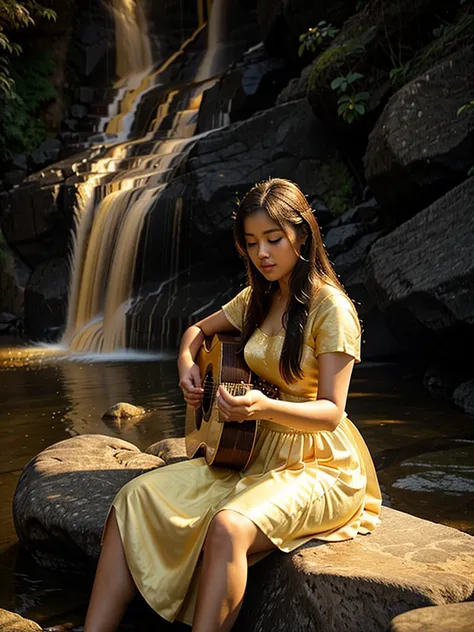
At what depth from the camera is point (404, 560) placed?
269cm

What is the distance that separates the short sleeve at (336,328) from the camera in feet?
9.61

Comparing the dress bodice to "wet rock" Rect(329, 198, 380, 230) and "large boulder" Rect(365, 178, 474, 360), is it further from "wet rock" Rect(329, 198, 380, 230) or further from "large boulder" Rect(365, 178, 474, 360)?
"wet rock" Rect(329, 198, 380, 230)

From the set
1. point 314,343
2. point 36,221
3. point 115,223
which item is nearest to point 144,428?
point 314,343

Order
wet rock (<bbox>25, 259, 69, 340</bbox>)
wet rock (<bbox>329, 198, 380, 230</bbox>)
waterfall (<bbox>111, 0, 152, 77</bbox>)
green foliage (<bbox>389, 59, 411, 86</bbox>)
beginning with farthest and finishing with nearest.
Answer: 1. waterfall (<bbox>111, 0, 152, 77</bbox>)
2. wet rock (<bbox>25, 259, 69, 340</bbox>)
3. wet rock (<bbox>329, 198, 380, 230</bbox>)
4. green foliage (<bbox>389, 59, 411, 86</bbox>)

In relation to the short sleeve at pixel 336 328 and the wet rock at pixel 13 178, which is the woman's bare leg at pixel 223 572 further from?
the wet rock at pixel 13 178

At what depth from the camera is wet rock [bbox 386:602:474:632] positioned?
1.89 m

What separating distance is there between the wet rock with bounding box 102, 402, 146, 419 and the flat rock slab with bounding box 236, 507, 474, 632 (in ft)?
14.6

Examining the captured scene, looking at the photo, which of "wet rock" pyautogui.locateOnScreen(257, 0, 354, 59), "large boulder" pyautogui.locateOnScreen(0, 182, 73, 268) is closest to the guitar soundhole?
"wet rock" pyautogui.locateOnScreen(257, 0, 354, 59)

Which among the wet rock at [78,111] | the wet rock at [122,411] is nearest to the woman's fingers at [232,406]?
the wet rock at [122,411]

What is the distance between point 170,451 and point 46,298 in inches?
417

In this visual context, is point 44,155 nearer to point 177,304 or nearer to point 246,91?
point 246,91

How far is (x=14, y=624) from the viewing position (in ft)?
8.96

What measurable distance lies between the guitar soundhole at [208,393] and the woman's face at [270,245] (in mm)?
492

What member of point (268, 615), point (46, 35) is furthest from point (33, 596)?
point (46, 35)
